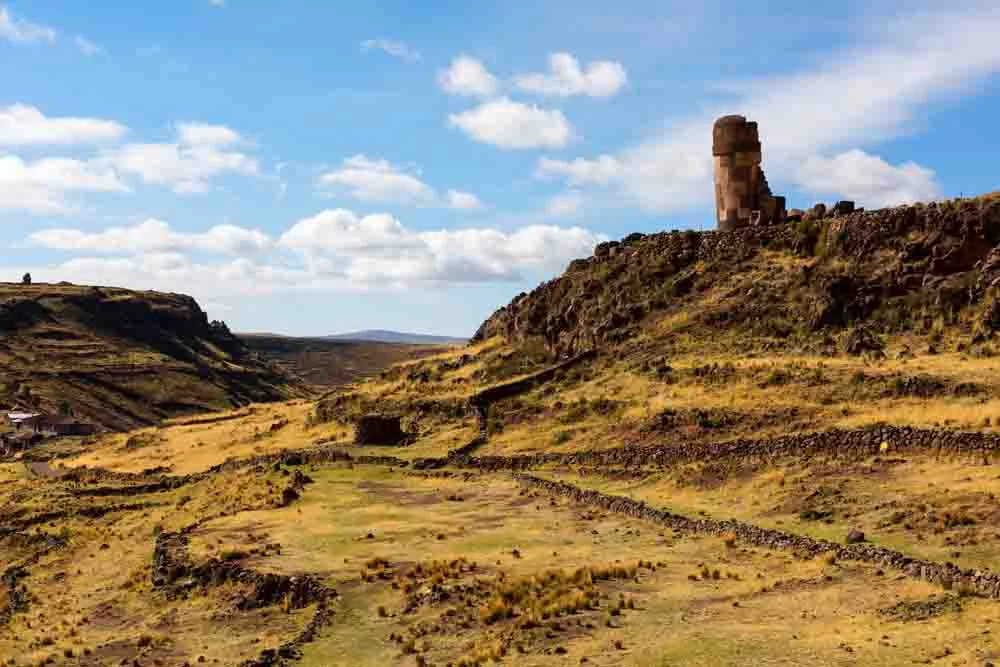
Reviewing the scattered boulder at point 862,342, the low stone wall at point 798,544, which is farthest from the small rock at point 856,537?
the scattered boulder at point 862,342

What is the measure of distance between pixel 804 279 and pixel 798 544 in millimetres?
37883

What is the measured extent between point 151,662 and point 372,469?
93.4ft

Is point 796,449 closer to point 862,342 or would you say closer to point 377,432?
point 862,342

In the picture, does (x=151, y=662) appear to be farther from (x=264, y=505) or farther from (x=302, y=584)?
(x=264, y=505)

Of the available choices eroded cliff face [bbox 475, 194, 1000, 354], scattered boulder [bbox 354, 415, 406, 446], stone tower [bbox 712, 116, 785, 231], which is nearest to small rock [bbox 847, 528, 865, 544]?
eroded cliff face [bbox 475, 194, 1000, 354]

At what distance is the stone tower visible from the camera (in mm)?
71000

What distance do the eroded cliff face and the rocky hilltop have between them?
8298cm

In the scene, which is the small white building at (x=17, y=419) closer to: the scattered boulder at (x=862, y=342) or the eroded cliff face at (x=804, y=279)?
the eroded cliff face at (x=804, y=279)

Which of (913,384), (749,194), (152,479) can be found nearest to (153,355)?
(152,479)

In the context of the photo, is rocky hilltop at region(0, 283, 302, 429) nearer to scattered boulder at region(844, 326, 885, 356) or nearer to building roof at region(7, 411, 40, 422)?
building roof at region(7, 411, 40, 422)

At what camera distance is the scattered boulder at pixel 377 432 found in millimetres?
62438

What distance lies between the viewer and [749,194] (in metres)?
72.9

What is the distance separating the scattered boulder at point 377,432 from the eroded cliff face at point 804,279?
16.1 metres

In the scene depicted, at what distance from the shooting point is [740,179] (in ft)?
238
